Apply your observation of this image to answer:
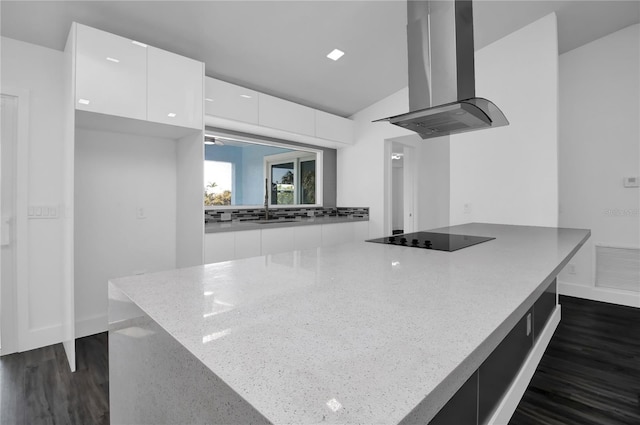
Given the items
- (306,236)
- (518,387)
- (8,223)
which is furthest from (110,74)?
(518,387)

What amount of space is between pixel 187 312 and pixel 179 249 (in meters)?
2.57

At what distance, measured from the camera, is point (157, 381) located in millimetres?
799

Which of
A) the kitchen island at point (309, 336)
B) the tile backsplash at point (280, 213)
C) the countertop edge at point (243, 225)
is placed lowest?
the kitchen island at point (309, 336)

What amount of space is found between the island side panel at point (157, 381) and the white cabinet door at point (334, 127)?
11.2 feet

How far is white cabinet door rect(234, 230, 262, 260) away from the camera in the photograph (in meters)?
3.06

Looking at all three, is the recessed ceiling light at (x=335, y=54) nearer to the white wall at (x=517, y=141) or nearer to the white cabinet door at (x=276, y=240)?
the white wall at (x=517, y=141)

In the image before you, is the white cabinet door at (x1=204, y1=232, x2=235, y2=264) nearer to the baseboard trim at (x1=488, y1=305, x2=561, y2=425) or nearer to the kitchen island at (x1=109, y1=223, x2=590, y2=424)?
the kitchen island at (x1=109, y1=223, x2=590, y2=424)

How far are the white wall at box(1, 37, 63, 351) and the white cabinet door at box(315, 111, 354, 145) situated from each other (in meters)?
2.59

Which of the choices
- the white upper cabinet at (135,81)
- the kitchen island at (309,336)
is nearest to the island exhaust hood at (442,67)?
the kitchen island at (309,336)

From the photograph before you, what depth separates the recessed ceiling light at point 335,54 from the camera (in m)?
3.20

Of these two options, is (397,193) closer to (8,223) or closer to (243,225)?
(243,225)

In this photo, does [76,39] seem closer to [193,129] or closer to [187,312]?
[193,129]

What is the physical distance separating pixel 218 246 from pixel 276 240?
681 millimetres

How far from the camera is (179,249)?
313cm
